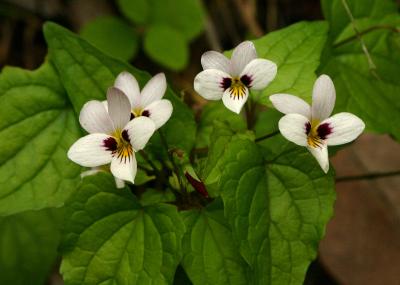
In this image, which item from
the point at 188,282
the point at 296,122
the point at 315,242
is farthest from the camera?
the point at 188,282

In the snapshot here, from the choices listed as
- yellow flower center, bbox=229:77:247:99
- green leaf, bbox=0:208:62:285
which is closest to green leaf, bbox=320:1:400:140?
yellow flower center, bbox=229:77:247:99

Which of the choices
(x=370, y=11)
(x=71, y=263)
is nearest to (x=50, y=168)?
(x=71, y=263)

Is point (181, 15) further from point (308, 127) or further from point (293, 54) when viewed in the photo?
point (308, 127)

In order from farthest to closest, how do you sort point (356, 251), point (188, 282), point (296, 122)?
1. point (356, 251)
2. point (188, 282)
3. point (296, 122)

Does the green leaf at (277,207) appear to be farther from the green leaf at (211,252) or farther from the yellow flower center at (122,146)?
the yellow flower center at (122,146)

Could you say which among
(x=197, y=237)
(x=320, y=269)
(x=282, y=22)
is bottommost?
(x=320, y=269)

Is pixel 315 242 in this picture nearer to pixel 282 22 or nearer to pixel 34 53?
pixel 282 22

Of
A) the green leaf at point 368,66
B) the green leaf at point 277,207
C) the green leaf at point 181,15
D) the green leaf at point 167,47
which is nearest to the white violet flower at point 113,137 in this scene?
the green leaf at point 277,207
